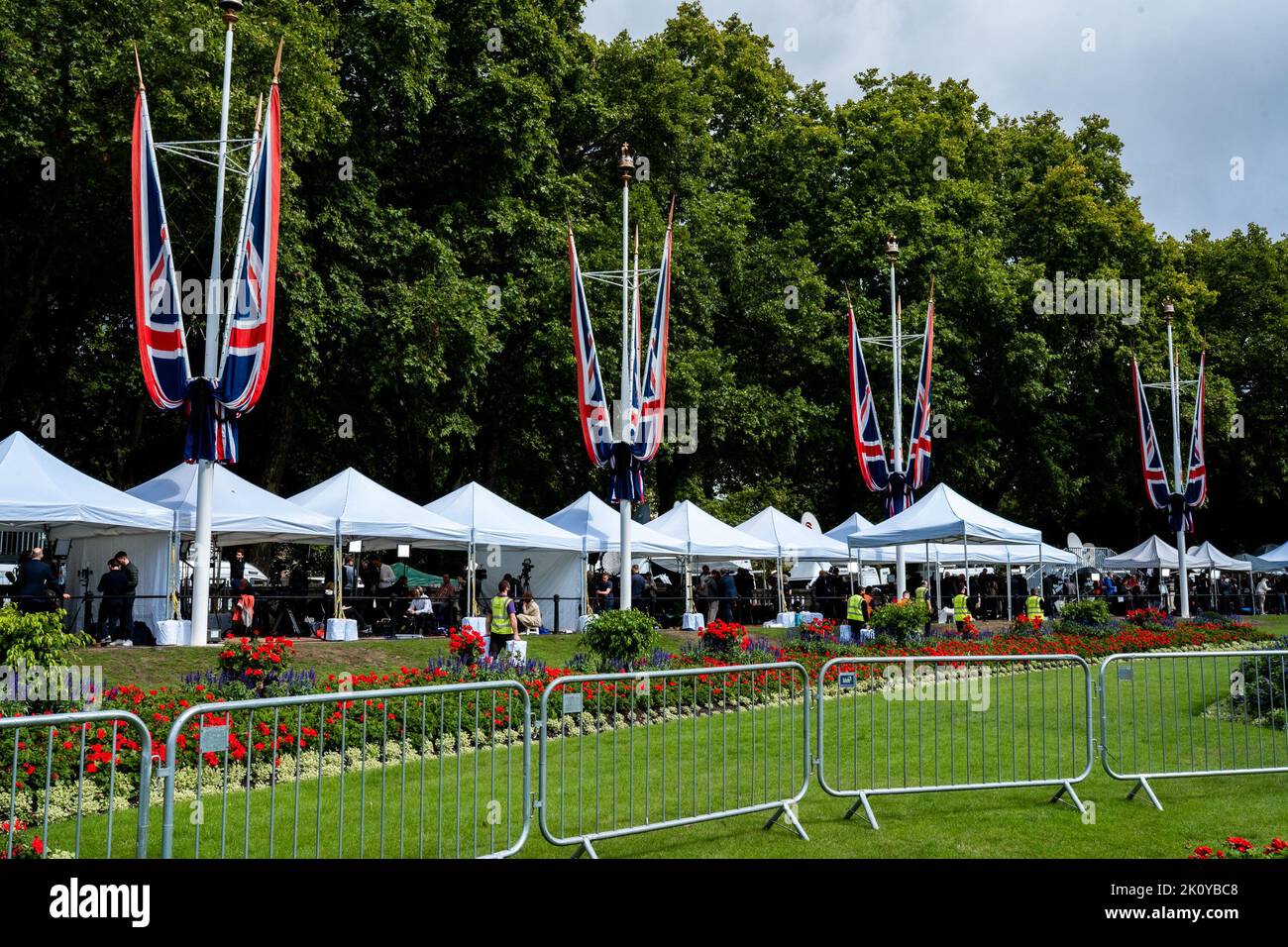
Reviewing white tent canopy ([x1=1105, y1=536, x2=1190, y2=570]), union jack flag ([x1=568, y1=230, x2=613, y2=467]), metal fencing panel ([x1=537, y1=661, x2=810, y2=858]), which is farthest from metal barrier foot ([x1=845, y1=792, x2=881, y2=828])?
white tent canopy ([x1=1105, y1=536, x2=1190, y2=570])

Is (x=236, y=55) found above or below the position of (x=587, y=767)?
above

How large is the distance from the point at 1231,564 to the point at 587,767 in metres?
42.9

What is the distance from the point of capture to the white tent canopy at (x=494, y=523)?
84.1 ft

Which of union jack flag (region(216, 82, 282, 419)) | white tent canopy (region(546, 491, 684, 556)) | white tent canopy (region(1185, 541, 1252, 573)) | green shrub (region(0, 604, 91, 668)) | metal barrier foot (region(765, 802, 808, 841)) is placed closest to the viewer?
metal barrier foot (region(765, 802, 808, 841))

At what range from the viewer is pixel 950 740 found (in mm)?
9695

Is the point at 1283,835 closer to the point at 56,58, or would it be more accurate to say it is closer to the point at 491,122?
the point at 56,58

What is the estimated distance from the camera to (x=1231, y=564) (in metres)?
46.0

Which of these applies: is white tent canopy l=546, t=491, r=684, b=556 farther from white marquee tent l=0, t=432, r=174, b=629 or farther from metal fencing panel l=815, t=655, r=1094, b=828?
metal fencing panel l=815, t=655, r=1094, b=828

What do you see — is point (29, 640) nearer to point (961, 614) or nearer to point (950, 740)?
point (950, 740)

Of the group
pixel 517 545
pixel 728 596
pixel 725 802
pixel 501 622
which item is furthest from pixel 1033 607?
pixel 725 802

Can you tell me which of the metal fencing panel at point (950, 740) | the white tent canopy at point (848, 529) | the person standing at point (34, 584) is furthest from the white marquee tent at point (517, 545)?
the metal fencing panel at point (950, 740)

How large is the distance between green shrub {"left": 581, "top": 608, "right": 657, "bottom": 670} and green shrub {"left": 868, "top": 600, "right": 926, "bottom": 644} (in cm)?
683

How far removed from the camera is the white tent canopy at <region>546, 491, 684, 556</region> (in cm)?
2866
